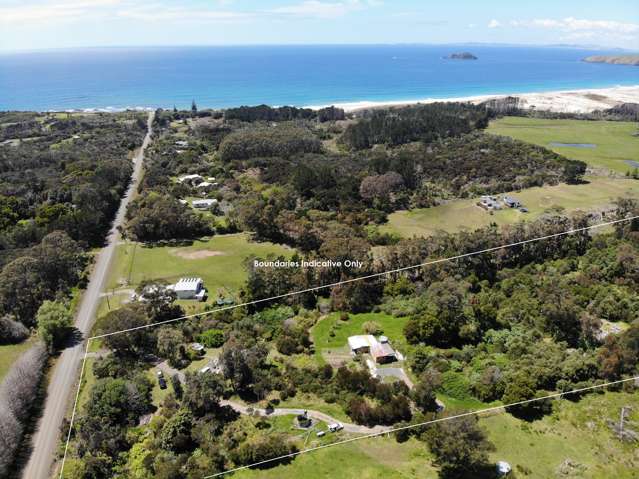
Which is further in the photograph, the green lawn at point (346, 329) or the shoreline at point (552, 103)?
the shoreline at point (552, 103)

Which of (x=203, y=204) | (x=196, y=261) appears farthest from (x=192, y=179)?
→ (x=196, y=261)

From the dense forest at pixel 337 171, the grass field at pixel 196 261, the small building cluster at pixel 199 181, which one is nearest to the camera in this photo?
the grass field at pixel 196 261

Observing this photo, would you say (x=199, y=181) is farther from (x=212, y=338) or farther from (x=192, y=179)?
(x=212, y=338)

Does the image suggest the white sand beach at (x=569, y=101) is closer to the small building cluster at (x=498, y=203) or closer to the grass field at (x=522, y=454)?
the small building cluster at (x=498, y=203)

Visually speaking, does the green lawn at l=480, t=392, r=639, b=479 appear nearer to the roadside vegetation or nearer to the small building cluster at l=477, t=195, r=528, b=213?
the roadside vegetation

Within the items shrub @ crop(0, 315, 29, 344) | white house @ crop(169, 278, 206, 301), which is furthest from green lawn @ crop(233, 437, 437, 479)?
shrub @ crop(0, 315, 29, 344)

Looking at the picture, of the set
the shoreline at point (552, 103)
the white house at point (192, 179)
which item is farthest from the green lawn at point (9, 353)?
the shoreline at point (552, 103)
